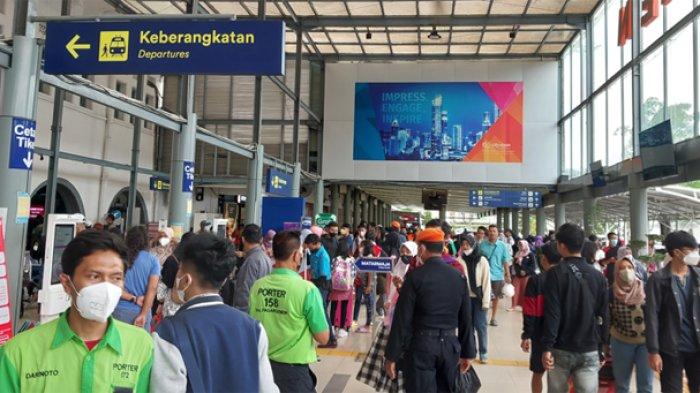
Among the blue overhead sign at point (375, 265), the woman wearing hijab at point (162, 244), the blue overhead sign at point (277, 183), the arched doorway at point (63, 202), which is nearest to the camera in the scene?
the woman wearing hijab at point (162, 244)

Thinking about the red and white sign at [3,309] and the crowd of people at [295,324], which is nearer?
the crowd of people at [295,324]

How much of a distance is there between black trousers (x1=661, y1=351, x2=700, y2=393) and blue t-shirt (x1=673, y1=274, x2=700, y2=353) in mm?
68

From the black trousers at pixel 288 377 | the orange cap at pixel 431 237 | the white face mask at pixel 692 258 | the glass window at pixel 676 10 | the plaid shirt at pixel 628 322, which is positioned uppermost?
the glass window at pixel 676 10

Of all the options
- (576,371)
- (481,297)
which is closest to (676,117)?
(481,297)

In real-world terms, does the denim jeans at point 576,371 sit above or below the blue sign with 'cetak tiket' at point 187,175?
below

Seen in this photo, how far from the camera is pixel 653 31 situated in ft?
39.1

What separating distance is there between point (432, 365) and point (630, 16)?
12.9 meters

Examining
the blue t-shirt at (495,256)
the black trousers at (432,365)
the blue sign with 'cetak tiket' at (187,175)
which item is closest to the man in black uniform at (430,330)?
the black trousers at (432,365)

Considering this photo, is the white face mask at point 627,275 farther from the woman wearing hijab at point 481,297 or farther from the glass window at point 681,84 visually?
the glass window at point 681,84

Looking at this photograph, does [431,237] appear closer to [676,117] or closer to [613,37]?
[676,117]

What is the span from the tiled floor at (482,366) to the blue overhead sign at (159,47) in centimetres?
308

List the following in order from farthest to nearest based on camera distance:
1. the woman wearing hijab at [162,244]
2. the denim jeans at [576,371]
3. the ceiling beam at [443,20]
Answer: the ceiling beam at [443,20] < the woman wearing hijab at [162,244] < the denim jeans at [576,371]

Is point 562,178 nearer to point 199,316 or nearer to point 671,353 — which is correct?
point 671,353

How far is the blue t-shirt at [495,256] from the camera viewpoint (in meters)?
8.20
